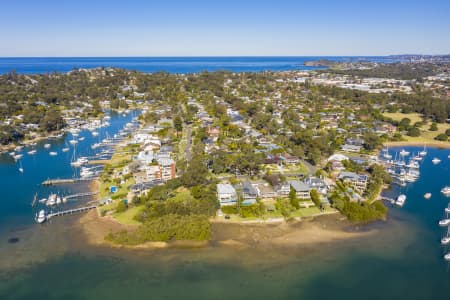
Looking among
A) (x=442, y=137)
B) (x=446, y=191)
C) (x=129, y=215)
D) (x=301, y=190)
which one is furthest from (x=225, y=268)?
(x=442, y=137)

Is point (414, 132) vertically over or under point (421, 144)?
over

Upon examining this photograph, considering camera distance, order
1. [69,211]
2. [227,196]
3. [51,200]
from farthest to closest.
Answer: [51,200] < [227,196] < [69,211]

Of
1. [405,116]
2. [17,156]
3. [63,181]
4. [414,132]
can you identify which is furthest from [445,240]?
[405,116]

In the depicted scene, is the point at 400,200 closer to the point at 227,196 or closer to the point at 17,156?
the point at 227,196

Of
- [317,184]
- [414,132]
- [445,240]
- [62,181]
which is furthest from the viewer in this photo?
[414,132]

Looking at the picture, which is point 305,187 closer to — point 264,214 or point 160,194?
point 264,214

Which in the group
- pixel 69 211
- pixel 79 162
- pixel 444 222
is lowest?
pixel 444 222

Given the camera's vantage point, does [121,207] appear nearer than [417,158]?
Yes
